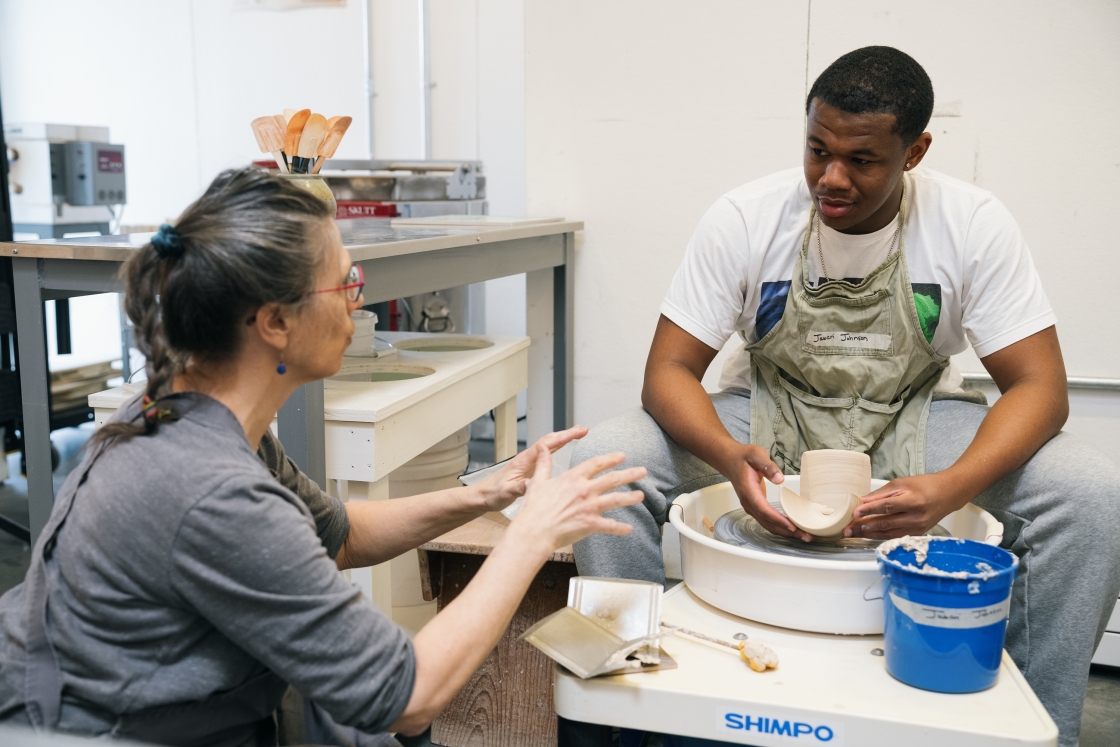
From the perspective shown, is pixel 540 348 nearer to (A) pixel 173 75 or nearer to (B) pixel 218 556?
(B) pixel 218 556

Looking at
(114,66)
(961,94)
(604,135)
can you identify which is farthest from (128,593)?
(114,66)

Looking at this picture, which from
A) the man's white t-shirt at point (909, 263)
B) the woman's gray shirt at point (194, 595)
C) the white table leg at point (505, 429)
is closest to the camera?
the woman's gray shirt at point (194, 595)

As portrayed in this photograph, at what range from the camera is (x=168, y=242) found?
938 mm

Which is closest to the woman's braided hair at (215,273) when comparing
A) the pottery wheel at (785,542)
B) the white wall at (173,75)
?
the pottery wheel at (785,542)

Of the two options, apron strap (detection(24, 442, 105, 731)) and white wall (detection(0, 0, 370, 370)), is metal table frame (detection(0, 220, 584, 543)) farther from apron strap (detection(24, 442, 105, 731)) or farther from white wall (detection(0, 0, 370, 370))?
white wall (detection(0, 0, 370, 370))

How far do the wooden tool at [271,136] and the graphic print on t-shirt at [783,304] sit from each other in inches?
37.3

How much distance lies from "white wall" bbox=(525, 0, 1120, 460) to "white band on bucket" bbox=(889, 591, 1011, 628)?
1.46 m

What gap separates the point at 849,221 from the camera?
65.2 inches

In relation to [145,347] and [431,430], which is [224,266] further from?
[431,430]

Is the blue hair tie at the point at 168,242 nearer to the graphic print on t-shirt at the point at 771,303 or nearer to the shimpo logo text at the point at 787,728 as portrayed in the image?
the shimpo logo text at the point at 787,728

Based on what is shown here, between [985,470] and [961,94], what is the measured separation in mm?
1227

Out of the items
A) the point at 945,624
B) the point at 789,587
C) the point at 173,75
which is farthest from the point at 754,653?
the point at 173,75

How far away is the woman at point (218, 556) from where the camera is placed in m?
0.88

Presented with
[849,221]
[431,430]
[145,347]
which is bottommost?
Result: [431,430]
